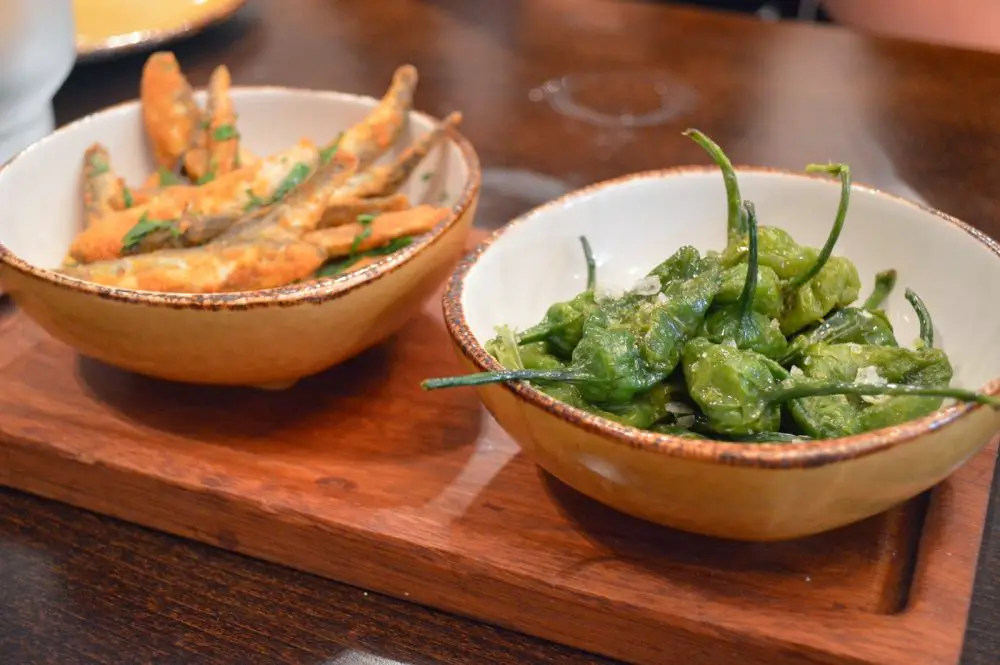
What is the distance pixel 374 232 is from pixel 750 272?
45 cm

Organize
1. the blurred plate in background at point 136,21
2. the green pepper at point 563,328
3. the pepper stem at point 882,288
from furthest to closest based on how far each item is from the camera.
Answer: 1. the blurred plate in background at point 136,21
2. the pepper stem at point 882,288
3. the green pepper at point 563,328

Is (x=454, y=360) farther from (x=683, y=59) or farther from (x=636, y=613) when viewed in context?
(x=683, y=59)

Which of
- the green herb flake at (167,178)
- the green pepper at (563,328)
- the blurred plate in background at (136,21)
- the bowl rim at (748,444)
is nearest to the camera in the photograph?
the bowl rim at (748,444)

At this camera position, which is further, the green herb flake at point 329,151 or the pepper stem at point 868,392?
the green herb flake at point 329,151

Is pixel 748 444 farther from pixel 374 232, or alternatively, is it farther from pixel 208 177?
pixel 208 177

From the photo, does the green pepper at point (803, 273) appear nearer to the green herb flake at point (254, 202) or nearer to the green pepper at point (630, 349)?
the green pepper at point (630, 349)

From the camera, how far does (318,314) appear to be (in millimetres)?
889

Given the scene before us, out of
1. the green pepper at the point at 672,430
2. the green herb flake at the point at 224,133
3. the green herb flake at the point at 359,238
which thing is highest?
the green herb flake at the point at 224,133

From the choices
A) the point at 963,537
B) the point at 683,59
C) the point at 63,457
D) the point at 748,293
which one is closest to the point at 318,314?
the point at 63,457

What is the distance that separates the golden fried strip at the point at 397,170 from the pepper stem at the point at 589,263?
262 millimetres

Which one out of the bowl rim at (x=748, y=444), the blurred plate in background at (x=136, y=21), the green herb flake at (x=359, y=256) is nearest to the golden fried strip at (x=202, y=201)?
the green herb flake at (x=359, y=256)

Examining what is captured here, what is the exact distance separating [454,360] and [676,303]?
34 cm

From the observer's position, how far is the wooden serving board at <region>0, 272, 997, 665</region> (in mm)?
730

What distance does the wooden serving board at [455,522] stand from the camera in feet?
2.39
